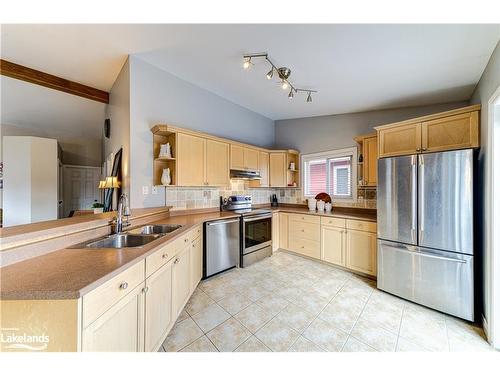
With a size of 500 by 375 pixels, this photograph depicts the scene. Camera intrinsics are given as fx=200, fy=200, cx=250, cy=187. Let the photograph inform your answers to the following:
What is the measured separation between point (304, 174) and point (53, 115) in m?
5.35

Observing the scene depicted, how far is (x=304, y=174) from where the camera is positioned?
4.33 metres

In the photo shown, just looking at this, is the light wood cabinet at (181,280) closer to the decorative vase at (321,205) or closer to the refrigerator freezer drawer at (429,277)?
the refrigerator freezer drawer at (429,277)

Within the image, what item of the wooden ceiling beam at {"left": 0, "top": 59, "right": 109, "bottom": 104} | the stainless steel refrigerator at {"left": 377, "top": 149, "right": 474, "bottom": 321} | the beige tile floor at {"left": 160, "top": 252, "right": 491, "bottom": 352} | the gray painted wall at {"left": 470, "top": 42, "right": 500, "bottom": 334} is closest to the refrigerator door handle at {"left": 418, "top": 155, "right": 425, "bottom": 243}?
the stainless steel refrigerator at {"left": 377, "top": 149, "right": 474, "bottom": 321}

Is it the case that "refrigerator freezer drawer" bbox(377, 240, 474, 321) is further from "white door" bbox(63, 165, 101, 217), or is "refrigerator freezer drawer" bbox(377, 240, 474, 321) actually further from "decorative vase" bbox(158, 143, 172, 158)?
"white door" bbox(63, 165, 101, 217)

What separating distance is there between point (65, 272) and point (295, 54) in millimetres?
2560

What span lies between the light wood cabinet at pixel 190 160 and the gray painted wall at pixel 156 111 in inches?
14.5

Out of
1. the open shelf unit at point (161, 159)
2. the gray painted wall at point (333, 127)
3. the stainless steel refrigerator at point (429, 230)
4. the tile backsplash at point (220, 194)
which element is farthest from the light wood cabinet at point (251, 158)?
the stainless steel refrigerator at point (429, 230)

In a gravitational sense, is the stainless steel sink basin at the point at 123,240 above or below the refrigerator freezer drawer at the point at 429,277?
above

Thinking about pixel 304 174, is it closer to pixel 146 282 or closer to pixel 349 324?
pixel 349 324

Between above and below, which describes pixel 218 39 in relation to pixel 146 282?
above

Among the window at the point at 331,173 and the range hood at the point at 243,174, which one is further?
the window at the point at 331,173

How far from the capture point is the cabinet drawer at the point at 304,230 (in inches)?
136

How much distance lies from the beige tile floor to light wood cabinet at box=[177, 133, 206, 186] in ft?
4.61
